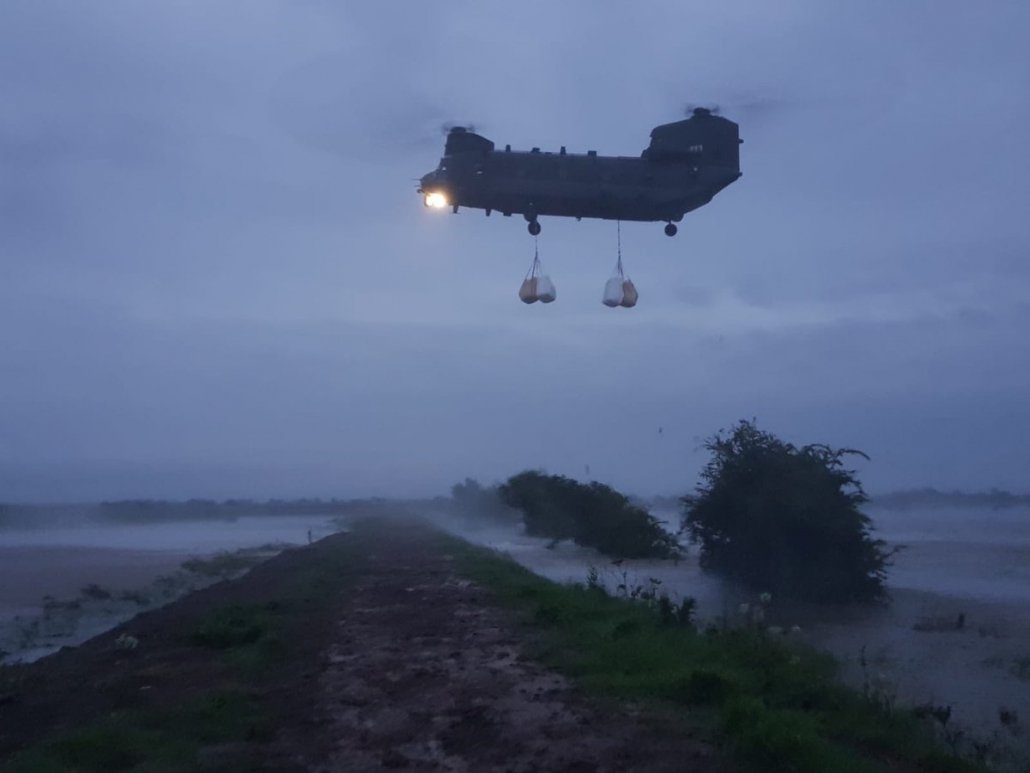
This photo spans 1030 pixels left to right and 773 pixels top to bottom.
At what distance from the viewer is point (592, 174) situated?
44.1 ft

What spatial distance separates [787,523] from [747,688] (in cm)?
2063

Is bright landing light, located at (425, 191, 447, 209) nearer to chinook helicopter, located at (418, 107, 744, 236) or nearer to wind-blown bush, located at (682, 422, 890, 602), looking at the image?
chinook helicopter, located at (418, 107, 744, 236)

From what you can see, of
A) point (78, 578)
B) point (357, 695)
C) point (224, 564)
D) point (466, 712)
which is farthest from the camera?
point (224, 564)

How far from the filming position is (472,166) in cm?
1353

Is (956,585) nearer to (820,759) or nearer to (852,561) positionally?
(852,561)

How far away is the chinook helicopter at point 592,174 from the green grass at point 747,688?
17.2ft

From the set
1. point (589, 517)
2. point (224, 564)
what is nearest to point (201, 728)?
point (224, 564)

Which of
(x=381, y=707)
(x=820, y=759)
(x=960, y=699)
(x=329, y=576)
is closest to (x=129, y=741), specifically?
(x=381, y=707)

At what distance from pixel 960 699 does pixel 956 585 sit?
19.9m

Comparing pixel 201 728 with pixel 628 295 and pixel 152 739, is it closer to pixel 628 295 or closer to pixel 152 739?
pixel 152 739

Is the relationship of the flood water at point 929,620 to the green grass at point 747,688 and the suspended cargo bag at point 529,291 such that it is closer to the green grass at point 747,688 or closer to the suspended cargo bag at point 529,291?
the green grass at point 747,688

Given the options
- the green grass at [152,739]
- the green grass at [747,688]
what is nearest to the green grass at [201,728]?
the green grass at [152,739]

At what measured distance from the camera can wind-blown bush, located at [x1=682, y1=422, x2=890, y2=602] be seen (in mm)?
31578

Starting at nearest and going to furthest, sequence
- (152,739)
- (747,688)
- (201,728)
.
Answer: (152,739)
(201,728)
(747,688)
